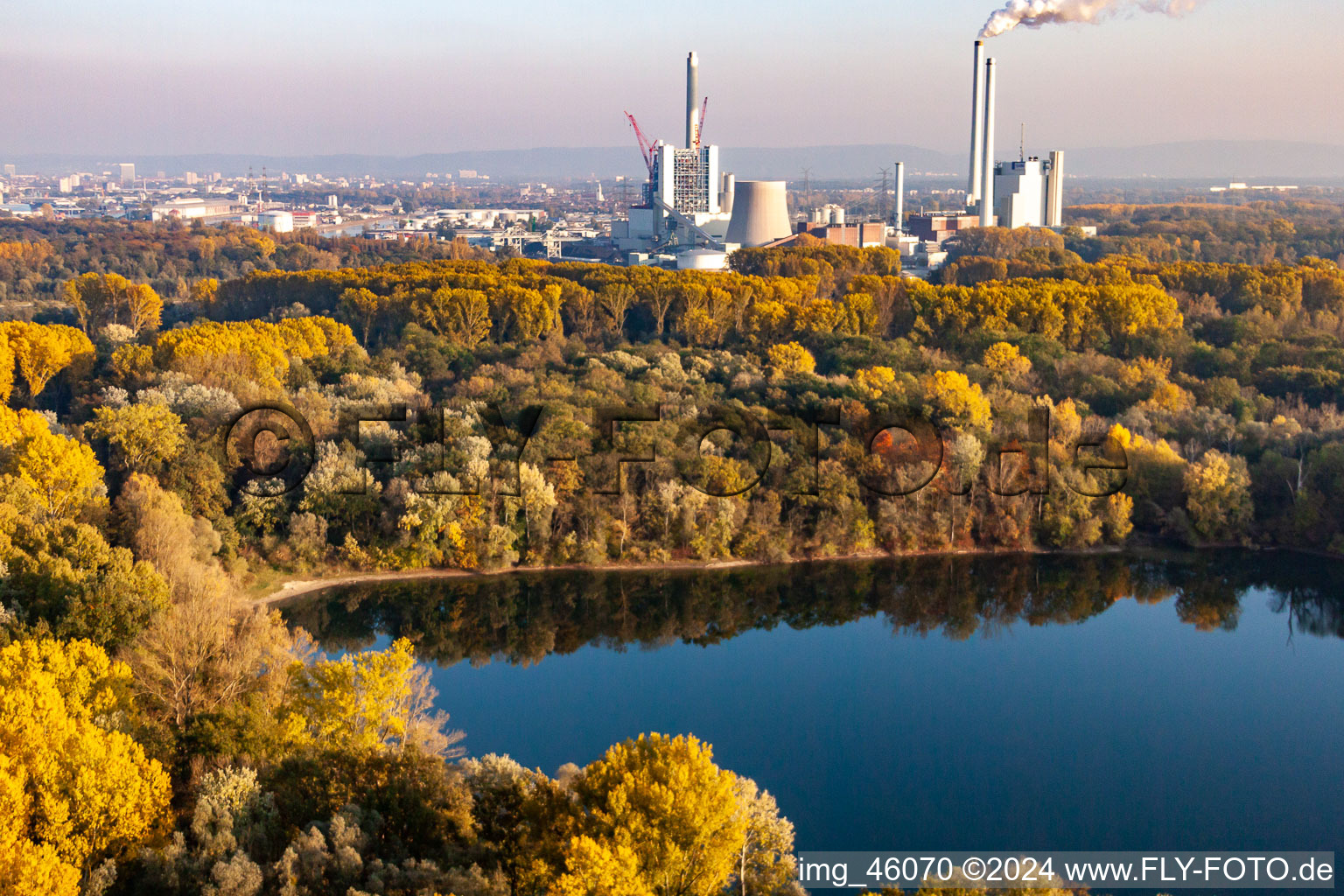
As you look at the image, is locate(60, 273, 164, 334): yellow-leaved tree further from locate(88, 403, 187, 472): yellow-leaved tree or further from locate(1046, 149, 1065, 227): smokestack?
locate(1046, 149, 1065, 227): smokestack

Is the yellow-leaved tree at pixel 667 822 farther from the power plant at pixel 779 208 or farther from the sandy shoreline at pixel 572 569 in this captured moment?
the power plant at pixel 779 208

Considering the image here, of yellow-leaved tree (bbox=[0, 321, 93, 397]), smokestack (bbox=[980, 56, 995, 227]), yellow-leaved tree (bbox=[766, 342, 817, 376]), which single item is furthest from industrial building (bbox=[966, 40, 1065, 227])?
yellow-leaved tree (bbox=[0, 321, 93, 397])

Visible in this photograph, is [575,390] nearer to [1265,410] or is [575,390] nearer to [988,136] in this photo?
[1265,410]

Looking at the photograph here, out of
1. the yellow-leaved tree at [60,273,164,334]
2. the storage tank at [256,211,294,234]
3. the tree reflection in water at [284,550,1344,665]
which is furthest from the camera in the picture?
the storage tank at [256,211,294,234]


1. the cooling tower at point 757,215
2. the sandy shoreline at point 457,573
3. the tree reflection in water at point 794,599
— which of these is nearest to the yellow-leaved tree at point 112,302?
the sandy shoreline at point 457,573

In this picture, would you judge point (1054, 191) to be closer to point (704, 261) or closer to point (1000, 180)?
point (1000, 180)

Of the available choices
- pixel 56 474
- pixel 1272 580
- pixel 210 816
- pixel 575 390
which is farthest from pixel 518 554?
pixel 1272 580
